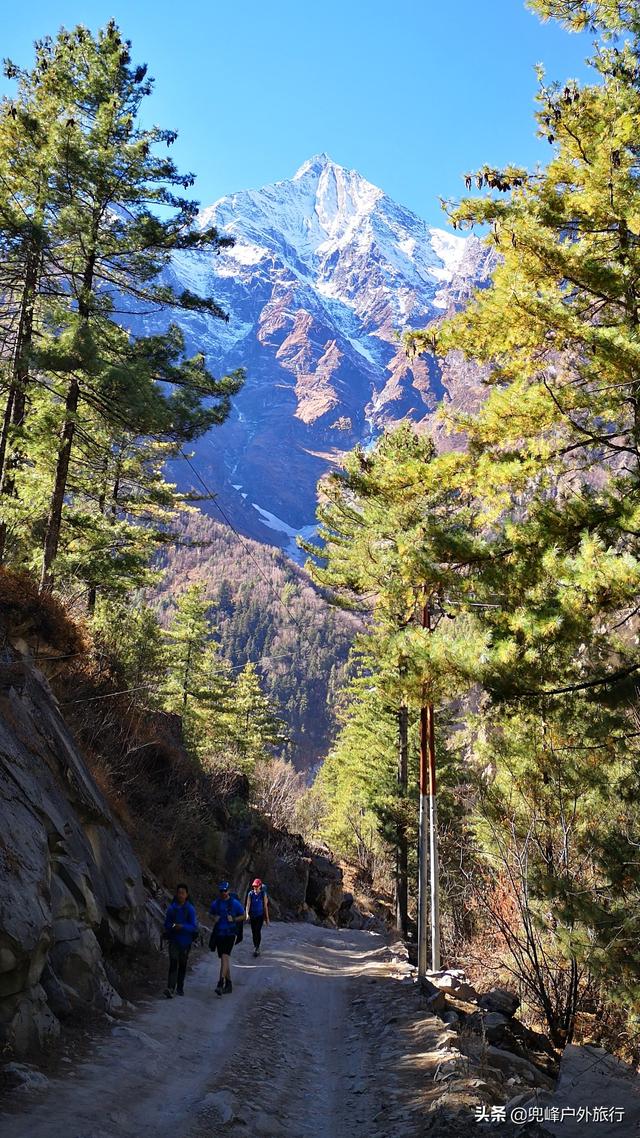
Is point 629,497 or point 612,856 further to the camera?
point 612,856

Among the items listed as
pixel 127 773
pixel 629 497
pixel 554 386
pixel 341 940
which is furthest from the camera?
pixel 341 940

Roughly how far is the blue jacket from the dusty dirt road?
66 centimetres

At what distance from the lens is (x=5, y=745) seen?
7.14 metres

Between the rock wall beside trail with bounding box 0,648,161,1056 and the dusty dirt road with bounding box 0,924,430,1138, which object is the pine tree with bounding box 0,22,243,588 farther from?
the dusty dirt road with bounding box 0,924,430,1138

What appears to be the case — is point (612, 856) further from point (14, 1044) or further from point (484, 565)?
point (14, 1044)

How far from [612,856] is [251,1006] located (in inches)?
204

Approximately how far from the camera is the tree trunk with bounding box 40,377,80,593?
12820 millimetres

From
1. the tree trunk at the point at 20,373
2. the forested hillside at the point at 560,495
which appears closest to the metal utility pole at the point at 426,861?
the forested hillside at the point at 560,495

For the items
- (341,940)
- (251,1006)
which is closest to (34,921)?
(251,1006)

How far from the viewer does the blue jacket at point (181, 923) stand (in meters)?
8.54

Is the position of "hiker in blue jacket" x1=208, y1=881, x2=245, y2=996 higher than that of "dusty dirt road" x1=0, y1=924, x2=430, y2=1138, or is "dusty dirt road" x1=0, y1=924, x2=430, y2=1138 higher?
"hiker in blue jacket" x1=208, y1=881, x2=245, y2=996

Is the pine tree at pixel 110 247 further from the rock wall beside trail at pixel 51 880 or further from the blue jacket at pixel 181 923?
the blue jacket at pixel 181 923

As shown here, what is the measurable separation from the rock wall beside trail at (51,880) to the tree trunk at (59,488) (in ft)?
12.6

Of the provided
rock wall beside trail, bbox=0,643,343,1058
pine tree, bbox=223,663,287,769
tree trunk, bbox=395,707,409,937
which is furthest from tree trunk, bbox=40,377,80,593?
pine tree, bbox=223,663,287,769
